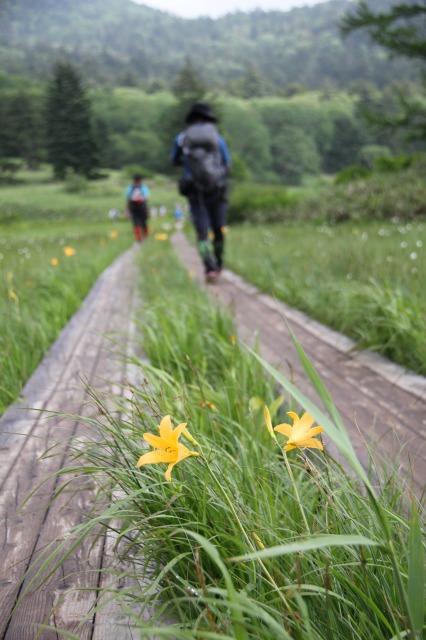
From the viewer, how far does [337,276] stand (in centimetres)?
477

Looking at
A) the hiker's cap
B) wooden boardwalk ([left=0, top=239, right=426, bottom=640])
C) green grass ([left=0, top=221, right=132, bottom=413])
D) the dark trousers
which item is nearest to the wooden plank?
wooden boardwalk ([left=0, top=239, right=426, bottom=640])

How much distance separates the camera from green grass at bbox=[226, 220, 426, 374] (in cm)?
286

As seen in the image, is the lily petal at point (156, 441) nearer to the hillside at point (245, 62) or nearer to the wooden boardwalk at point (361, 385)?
the wooden boardwalk at point (361, 385)

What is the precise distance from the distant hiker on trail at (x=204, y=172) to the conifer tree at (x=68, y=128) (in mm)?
49997

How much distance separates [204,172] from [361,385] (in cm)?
384

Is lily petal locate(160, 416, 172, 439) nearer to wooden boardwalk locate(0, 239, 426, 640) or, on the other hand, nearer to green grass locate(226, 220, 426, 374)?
wooden boardwalk locate(0, 239, 426, 640)

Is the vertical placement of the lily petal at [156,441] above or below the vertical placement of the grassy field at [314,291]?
above

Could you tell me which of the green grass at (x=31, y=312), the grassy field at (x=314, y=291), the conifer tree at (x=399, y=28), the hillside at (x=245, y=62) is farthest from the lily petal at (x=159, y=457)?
the hillside at (x=245, y=62)

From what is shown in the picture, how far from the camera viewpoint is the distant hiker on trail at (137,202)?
1358 cm

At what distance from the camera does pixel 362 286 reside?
362 centimetres

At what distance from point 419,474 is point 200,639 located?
102 centimetres

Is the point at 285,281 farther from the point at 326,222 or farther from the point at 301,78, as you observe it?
the point at 301,78

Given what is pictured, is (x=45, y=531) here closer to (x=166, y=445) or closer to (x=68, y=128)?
(x=166, y=445)

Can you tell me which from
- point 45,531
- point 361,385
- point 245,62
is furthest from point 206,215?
point 245,62
